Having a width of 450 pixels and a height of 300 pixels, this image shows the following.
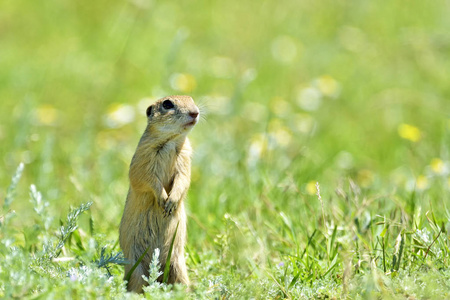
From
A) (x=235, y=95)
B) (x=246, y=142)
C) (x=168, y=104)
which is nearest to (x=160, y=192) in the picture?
(x=168, y=104)

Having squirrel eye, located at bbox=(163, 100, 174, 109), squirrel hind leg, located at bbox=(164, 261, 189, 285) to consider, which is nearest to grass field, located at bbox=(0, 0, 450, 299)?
squirrel hind leg, located at bbox=(164, 261, 189, 285)

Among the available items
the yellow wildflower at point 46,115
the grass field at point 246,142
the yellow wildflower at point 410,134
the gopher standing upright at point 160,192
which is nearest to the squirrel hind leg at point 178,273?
the gopher standing upright at point 160,192

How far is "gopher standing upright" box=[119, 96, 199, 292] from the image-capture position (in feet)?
12.6

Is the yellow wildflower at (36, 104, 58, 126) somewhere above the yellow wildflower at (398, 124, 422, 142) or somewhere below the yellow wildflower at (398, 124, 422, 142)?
above

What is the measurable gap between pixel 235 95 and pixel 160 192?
7.60 feet

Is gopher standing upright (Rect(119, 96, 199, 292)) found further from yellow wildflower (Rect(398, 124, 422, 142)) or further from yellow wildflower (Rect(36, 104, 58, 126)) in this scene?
yellow wildflower (Rect(36, 104, 58, 126))

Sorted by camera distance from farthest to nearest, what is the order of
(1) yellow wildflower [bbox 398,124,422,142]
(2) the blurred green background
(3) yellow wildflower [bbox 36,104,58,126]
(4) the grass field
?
(3) yellow wildflower [bbox 36,104,58,126]
(1) yellow wildflower [bbox 398,124,422,142]
(2) the blurred green background
(4) the grass field

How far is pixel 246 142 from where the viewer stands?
6.68 m

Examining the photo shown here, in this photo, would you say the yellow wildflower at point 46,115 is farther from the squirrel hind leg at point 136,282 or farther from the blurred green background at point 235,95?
the squirrel hind leg at point 136,282

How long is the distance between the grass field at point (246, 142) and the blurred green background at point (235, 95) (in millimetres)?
28

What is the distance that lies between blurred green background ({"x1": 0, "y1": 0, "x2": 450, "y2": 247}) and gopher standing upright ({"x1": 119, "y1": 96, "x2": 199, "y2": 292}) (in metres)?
0.62

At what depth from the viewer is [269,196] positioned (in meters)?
5.09

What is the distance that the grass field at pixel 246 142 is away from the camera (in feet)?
11.2

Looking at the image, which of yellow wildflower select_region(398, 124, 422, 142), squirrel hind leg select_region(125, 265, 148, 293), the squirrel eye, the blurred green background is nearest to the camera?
squirrel hind leg select_region(125, 265, 148, 293)
